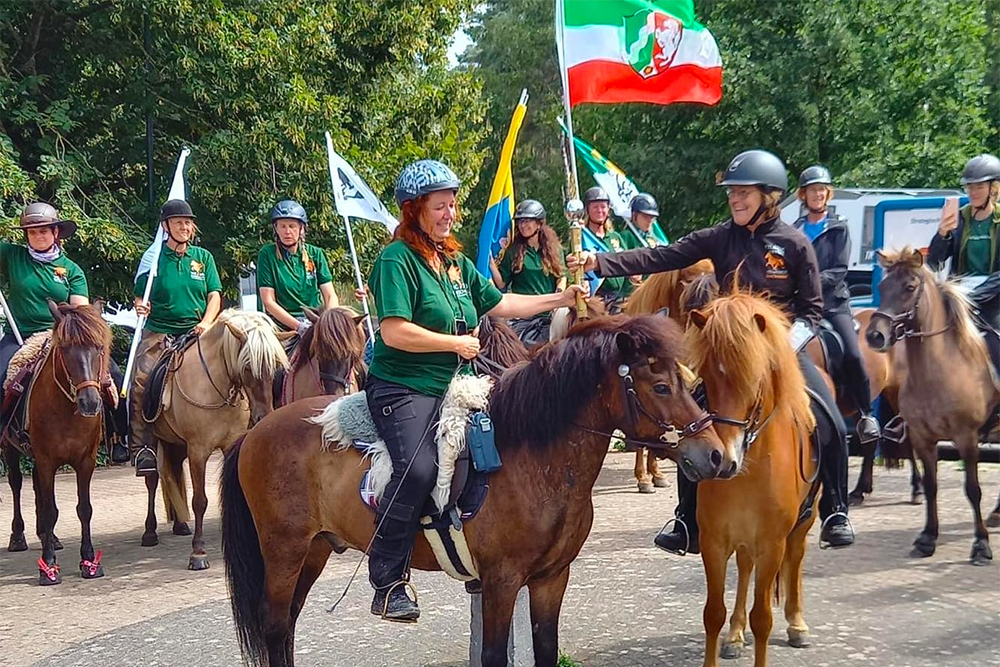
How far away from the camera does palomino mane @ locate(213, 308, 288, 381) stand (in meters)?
8.63

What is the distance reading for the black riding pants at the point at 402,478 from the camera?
448 centimetres

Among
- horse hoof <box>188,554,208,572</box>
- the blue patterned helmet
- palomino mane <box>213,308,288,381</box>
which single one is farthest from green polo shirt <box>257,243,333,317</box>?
the blue patterned helmet

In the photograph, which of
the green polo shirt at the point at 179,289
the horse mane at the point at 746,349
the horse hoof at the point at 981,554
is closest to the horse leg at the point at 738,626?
the horse mane at the point at 746,349

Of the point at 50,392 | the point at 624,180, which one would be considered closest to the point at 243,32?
the point at 624,180

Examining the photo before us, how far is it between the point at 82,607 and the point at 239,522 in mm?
2890

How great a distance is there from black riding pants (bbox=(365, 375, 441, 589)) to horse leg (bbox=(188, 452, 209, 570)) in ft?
14.5

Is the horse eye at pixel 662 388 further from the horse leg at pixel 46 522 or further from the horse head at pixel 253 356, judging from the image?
the horse leg at pixel 46 522

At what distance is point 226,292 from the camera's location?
15.8m

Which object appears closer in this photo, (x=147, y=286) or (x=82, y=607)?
(x=82, y=607)

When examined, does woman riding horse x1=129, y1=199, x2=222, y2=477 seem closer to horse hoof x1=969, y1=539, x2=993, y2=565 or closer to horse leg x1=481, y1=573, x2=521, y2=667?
horse leg x1=481, y1=573, x2=521, y2=667

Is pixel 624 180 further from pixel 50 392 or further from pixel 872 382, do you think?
pixel 50 392

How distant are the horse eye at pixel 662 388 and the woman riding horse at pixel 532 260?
251 inches

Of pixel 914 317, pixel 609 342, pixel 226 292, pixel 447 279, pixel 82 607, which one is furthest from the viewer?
pixel 226 292

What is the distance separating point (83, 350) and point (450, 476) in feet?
16.1
